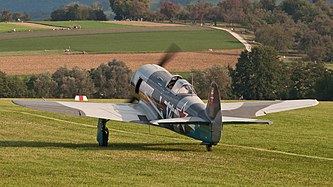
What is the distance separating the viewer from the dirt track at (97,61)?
251 feet

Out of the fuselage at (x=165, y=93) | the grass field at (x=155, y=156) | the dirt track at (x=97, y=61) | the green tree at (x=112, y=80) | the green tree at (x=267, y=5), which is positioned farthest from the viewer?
the green tree at (x=267, y=5)

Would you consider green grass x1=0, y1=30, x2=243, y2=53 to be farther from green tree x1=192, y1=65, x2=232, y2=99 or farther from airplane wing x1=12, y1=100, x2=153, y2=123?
airplane wing x1=12, y1=100, x2=153, y2=123

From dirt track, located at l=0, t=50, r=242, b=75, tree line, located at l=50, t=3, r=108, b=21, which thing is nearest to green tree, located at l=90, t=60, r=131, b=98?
dirt track, located at l=0, t=50, r=242, b=75

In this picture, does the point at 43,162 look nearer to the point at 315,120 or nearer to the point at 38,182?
the point at 38,182

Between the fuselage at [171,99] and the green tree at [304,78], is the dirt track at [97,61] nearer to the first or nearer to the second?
the green tree at [304,78]

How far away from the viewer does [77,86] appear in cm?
6519

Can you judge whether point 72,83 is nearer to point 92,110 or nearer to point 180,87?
point 92,110

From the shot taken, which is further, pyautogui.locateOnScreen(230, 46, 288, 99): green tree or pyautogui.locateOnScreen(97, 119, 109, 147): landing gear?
pyautogui.locateOnScreen(230, 46, 288, 99): green tree

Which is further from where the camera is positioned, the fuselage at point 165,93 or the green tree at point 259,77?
the green tree at point 259,77

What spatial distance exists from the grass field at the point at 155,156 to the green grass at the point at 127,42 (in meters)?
63.1

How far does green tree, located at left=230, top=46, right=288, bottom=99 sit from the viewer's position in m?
69.4

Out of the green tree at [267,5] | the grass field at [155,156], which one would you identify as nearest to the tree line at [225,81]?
the grass field at [155,156]

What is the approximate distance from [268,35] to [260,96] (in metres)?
44.9

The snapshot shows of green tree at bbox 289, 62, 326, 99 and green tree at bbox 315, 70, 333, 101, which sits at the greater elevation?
green tree at bbox 315, 70, 333, 101
